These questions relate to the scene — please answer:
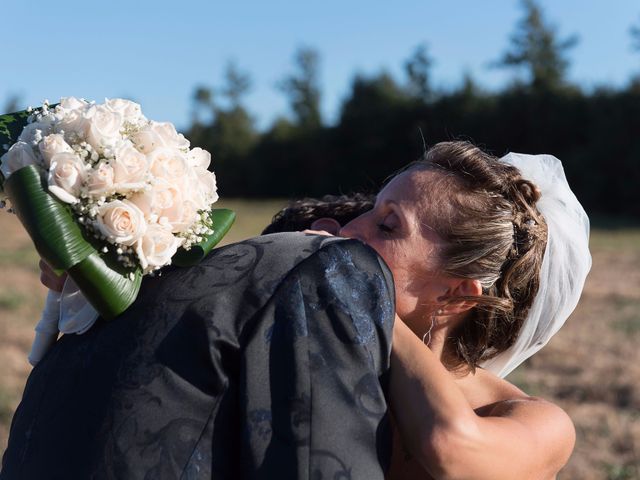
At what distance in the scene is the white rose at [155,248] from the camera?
6.68 ft

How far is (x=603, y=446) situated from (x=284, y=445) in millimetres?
4943

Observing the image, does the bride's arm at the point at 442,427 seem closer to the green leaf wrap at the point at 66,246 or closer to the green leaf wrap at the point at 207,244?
the green leaf wrap at the point at 207,244

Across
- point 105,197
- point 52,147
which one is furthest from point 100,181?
point 52,147

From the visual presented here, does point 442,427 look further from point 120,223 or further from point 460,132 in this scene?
point 460,132

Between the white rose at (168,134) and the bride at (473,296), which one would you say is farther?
the white rose at (168,134)

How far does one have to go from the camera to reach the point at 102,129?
6.85 ft

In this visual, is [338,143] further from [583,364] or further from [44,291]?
[583,364]

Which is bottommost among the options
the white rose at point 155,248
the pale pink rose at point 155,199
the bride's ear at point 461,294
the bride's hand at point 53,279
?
the bride's ear at point 461,294

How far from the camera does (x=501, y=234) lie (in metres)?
2.67

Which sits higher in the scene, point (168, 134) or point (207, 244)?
point (168, 134)

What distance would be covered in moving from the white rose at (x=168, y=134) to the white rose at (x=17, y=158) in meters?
0.31

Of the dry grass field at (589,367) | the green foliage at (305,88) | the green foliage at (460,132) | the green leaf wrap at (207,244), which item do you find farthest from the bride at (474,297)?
the green foliage at (305,88)

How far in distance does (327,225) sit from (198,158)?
2.24ft

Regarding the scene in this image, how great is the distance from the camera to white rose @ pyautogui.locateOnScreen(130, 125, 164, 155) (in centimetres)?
215
